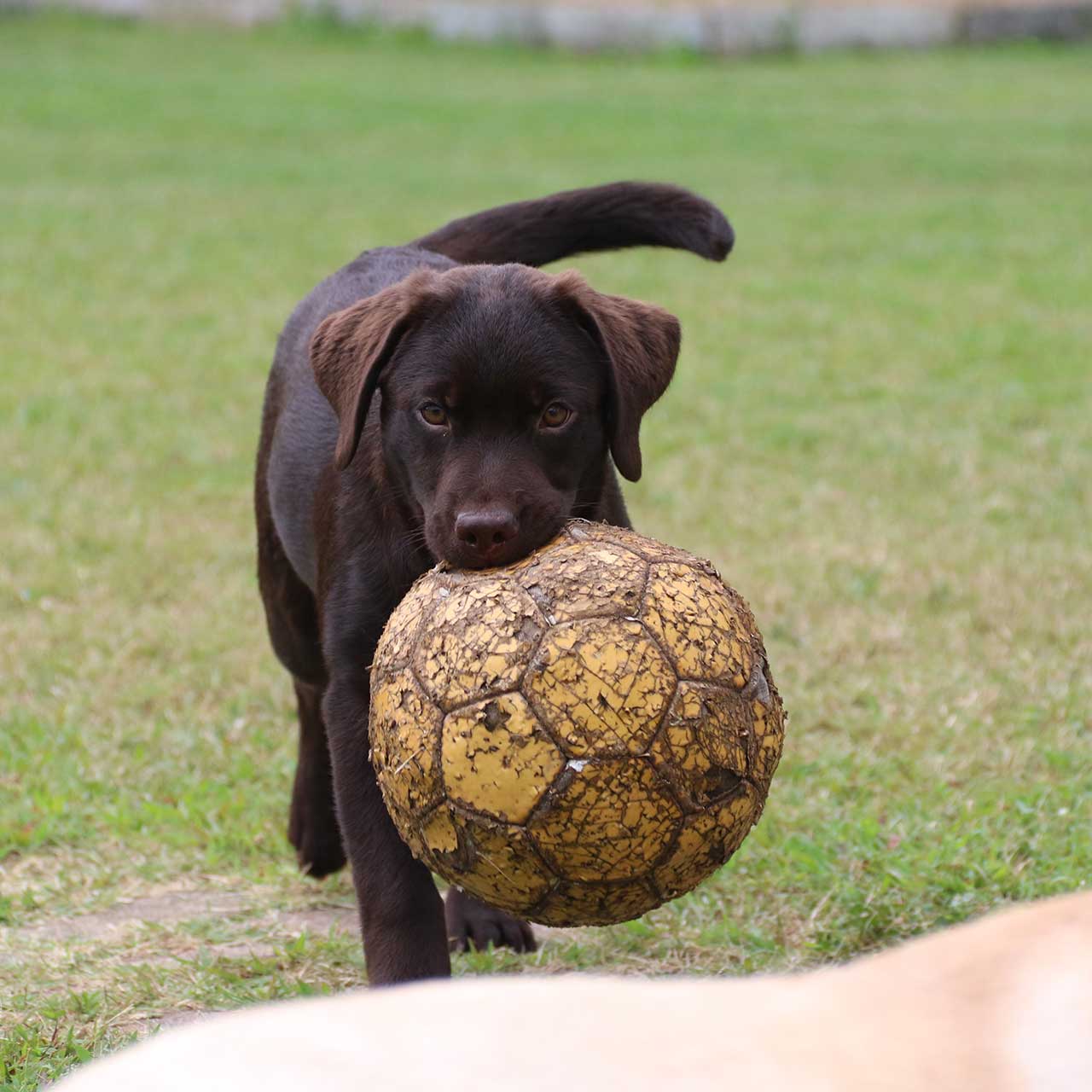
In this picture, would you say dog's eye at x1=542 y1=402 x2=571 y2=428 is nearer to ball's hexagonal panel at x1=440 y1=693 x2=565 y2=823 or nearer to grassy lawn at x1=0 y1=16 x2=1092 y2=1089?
ball's hexagonal panel at x1=440 y1=693 x2=565 y2=823

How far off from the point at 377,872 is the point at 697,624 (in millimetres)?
780

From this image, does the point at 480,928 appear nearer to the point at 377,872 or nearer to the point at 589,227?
the point at 377,872

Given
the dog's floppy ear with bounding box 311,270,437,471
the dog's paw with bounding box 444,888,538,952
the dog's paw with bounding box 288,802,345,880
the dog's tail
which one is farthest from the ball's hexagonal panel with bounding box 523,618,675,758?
the dog's tail

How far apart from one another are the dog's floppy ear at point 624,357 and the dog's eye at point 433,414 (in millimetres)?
310

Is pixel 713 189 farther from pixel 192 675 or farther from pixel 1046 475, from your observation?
pixel 192 675

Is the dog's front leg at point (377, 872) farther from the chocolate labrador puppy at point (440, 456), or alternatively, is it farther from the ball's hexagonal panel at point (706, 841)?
the ball's hexagonal panel at point (706, 841)

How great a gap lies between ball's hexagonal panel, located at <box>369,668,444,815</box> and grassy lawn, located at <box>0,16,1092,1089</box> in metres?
0.69

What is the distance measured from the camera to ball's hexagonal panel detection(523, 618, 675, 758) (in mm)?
2508

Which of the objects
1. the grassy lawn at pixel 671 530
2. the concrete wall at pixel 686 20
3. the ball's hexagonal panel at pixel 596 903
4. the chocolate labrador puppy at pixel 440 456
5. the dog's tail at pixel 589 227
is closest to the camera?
the ball's hexagonal panel at pixel 596 903

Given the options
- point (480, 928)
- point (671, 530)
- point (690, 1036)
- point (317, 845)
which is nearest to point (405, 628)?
point (480, 928)

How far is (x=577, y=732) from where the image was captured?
250cm

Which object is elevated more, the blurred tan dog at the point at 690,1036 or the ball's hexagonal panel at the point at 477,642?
the blurred tan dog at the point at 690,1036

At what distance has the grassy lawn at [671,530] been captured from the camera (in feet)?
11.2

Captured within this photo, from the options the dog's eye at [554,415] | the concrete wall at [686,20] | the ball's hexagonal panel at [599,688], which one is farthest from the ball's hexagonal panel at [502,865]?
the concrete wall at [686,20]
